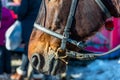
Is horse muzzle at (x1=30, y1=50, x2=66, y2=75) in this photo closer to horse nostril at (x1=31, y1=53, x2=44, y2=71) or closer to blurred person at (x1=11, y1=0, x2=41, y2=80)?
horse nostril at (x1=31, y1=53, x2=44, y2=71)

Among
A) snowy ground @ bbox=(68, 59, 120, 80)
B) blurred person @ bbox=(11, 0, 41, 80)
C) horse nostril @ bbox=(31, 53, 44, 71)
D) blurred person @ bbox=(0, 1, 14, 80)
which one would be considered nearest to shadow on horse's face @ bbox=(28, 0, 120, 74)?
horse nostril @ bbox=(31, 53, 44, 71)

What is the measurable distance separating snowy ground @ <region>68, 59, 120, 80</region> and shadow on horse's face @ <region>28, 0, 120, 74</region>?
355 centimetres

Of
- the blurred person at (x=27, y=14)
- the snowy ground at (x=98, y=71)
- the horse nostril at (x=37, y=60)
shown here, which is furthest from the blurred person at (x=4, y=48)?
the horse nostril at (x=37, y=60)

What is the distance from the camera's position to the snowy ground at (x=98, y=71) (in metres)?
7.84

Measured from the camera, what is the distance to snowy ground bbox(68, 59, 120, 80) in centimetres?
784

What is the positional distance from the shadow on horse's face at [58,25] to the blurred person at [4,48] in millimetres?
4273

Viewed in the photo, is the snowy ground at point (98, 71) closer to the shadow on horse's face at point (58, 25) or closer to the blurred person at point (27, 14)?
the blurred person at point (27, 14)

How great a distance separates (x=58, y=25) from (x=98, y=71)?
450cm

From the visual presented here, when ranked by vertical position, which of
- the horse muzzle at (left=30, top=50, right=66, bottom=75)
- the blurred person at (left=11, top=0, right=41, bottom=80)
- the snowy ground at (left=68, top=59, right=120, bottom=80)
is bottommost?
the snowy ground at (left=68, top=59, right=120, bottom=80)

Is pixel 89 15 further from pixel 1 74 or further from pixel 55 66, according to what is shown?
pixel 1 74

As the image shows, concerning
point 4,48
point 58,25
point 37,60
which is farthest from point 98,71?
point 58,25

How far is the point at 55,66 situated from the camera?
4.04 m

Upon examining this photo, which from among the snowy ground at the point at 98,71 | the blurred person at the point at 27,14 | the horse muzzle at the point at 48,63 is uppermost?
the blurred person at the point at 27,14

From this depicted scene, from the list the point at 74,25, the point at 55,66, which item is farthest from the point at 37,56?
the point at 74,25
